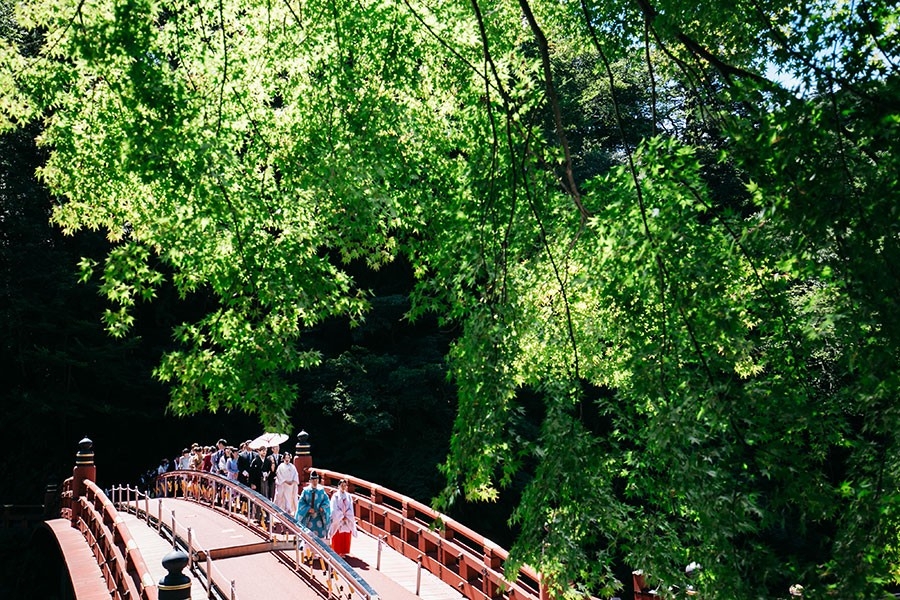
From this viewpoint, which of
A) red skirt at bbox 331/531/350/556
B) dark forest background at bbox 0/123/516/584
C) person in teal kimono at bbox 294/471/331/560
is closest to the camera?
person in teal kimono at bbox 294/471/331/560

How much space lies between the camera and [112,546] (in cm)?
1104

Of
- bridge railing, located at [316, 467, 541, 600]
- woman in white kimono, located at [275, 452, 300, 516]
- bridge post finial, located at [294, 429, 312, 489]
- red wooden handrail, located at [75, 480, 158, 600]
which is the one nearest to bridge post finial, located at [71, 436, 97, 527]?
red wooden handrail, located at [75, 480, 158, 600]

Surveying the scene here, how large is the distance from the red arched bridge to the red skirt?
17 centimetres

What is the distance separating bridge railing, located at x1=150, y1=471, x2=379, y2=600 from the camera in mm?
9252

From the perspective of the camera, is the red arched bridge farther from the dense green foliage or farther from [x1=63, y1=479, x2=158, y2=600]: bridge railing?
the dense green foliage

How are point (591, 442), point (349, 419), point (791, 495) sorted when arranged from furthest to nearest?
point (349, 419), point (591, 442), point (791, 495)

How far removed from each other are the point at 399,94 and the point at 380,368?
54.4 ft

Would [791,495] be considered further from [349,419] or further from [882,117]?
[349,419]

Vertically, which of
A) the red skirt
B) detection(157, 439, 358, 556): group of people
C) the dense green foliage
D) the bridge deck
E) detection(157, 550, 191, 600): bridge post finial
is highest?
the dense green foliage

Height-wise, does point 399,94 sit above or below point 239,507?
above

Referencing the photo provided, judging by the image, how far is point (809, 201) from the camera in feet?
12.3

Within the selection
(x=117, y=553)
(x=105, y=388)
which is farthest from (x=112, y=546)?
(x=105, y=388)

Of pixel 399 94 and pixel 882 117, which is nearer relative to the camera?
pixel 882 117

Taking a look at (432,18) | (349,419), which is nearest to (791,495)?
(432,18)
